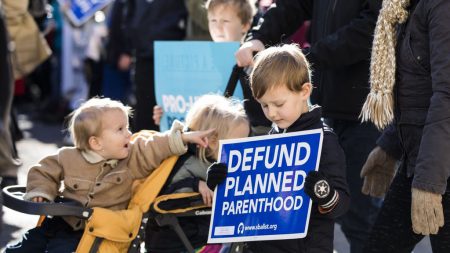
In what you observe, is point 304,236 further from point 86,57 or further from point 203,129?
point 86,57

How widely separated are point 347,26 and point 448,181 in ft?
4.13

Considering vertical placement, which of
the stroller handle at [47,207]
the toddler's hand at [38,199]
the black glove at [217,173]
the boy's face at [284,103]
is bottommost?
the toddler's hand at [38,199]

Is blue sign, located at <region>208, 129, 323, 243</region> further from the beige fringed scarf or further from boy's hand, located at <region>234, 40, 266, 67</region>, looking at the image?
boy's hand, located at <region>234, 40, 266, 67</region>

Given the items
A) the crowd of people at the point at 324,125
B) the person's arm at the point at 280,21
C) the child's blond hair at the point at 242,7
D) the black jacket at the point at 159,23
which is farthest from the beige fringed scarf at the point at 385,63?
the black jacket at the point at 159,23

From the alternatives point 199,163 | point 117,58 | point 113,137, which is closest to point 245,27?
point 199,163

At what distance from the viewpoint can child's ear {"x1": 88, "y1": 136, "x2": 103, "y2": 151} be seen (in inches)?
168

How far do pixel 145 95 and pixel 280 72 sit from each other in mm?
3385

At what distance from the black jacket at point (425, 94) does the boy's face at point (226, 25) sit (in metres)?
1.52

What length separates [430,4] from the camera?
3527 mm

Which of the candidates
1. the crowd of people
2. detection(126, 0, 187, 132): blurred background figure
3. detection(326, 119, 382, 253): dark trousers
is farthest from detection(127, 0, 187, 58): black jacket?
detection(326, 119, 382, 253): dark trousers

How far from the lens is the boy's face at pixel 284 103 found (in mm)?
3635

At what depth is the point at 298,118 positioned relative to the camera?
12.1 feet

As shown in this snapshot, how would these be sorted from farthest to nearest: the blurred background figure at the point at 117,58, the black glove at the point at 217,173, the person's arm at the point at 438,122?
1. the blurred background figure at the point at 117,58
2. the black glove at the point at 217,173
3. the person's arm at the point at 438,122

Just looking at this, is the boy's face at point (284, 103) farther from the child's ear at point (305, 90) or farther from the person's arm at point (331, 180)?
the person's arm at point (331, 180)
